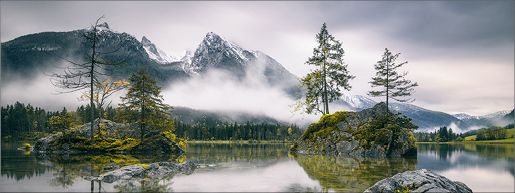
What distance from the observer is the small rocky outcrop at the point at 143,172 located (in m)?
19.9

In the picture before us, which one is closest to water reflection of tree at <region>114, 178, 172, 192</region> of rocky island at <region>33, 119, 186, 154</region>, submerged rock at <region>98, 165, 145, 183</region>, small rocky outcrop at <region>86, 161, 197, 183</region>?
submerged rock at <region>98, 165, 145, 183</region>

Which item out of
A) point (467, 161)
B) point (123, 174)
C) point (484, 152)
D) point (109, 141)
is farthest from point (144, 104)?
point (484, 152)

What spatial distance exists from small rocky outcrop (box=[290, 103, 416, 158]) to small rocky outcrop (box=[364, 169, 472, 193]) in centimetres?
2864

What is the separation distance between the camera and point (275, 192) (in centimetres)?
1669

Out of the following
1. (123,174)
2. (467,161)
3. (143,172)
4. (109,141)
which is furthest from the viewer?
(109,141)

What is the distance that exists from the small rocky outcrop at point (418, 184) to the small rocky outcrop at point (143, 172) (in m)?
12.1

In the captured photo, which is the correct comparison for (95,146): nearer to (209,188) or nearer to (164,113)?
(164,113)

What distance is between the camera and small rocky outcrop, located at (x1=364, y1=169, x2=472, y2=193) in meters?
15.0

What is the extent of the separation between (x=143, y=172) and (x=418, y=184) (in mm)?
14508

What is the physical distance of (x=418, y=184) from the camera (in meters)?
15.5

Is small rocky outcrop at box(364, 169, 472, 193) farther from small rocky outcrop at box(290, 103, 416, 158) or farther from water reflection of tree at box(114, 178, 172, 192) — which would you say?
small rocky outcrop at box(290, 103, 416, 158)

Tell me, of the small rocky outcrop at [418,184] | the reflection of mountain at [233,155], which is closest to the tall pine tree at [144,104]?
the reflection of mountain at [233,155]

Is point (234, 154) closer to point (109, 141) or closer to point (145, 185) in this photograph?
point (109, 141)

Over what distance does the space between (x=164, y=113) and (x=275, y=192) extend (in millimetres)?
37776
